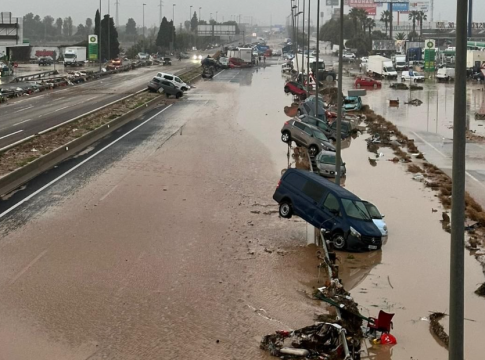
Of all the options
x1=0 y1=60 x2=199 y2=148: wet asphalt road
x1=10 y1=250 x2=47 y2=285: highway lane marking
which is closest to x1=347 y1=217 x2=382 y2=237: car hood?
x1=10 y1=250 x2=47 y2=285: highway lane marking

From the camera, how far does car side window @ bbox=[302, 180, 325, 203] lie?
19.9 metres

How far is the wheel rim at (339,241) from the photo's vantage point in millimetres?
19245

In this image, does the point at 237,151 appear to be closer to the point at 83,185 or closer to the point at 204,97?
the point at 83,185

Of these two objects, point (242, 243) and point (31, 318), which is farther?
point (242, 243)

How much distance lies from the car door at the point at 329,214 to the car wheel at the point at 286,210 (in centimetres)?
128

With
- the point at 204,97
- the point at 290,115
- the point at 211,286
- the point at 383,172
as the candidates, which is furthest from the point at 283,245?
the point at 204,97

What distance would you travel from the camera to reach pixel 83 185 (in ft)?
86.4

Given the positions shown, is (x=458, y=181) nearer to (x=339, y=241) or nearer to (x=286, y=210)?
(x=339, y=241)

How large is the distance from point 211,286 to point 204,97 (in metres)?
48.4

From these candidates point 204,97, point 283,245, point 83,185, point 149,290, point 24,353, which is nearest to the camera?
point 24,353

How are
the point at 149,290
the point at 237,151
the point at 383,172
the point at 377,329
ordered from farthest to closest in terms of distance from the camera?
the point at 237,151 → the point at 383,172 → the point at 149,290 → the point at 377,329

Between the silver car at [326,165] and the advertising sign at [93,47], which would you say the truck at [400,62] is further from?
the silver car at [326,165]

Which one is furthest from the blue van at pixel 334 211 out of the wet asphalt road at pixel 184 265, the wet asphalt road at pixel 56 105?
the wet asphalt road at pixel 56 105

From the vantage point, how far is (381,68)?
94000 mm
